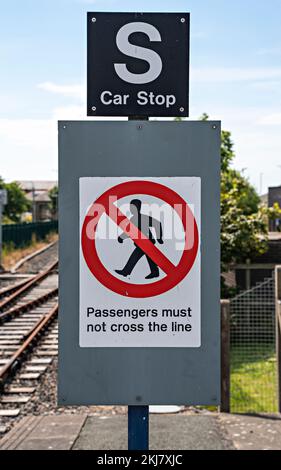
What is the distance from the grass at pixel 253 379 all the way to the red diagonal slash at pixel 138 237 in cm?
640

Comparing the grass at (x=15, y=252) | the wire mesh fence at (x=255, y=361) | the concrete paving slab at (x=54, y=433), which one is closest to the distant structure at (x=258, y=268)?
the wire mesh fence at (x=255, y=361)

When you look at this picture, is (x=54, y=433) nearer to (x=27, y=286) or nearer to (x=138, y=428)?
(x=138, y=428)

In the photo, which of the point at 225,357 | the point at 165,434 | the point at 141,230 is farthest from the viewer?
the point at 225,357

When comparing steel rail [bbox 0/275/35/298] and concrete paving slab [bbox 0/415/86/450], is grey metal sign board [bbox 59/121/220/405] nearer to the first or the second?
concrete paving slab [bbox 0/415/86/450]

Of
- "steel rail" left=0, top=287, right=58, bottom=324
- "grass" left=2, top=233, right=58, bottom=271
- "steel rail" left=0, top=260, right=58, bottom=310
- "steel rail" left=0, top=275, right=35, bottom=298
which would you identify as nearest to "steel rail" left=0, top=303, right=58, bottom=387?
"steel rail" left=0, top=287, right=58, bottom=324

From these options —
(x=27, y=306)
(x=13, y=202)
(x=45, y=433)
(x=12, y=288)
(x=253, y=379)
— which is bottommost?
(x=253, y=379)

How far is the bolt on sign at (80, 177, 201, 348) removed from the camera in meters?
2.79

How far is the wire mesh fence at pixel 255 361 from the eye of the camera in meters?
9.56

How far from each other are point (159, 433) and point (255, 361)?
5.37 meters

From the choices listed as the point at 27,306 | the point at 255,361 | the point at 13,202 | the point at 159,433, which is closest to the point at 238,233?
the point at 255,361

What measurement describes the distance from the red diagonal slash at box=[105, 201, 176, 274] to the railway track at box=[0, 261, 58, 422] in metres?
5.79

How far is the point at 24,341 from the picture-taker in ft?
41.4

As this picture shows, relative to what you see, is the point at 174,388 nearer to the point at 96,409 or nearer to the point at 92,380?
the point at 92,380

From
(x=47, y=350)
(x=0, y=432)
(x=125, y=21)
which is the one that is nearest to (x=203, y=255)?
(x=125, y=21)
